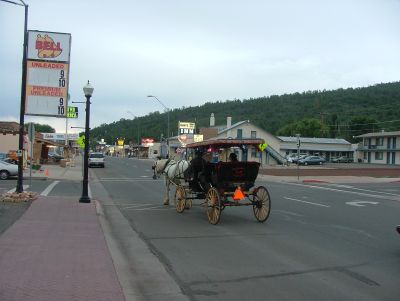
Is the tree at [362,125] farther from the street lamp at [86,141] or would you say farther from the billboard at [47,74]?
the street lamp at [86,141]

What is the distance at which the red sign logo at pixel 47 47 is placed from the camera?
57.1 ft

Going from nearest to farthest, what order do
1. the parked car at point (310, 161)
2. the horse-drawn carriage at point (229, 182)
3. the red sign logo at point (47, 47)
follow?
1. the horse-drawn carriage at point (229, 182)
2. the red sign logo at point (47, 47)
3. the parked car at point (310, 161)

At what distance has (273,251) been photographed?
9219 mm

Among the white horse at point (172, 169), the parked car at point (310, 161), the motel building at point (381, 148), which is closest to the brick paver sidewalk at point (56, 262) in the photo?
the white horse at point (172, 169)

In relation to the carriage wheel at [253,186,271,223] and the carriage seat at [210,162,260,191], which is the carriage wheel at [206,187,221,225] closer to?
the carriage seat at [210,162,260,191]

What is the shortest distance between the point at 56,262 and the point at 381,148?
3544 inches

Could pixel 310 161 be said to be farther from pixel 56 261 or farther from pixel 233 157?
pixel 56 261

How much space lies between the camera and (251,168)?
42.6 ft

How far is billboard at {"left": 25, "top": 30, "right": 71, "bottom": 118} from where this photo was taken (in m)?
17.5

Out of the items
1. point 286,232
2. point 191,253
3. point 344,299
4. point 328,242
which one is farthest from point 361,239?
point 344,299

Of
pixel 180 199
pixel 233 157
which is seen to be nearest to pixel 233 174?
pixel 233 157

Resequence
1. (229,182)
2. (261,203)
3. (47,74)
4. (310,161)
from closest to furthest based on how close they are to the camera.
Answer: (229,182) < (261,203) < (47,74) < (310,161)

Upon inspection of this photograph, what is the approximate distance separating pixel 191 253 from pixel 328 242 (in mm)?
3067

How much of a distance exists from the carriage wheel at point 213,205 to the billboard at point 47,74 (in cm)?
801
